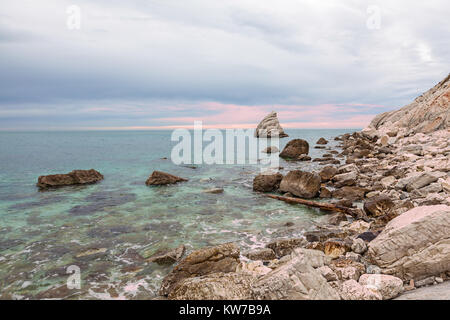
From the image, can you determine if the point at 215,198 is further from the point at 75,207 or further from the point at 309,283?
the point at 309,283

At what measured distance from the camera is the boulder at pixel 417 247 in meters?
6.00

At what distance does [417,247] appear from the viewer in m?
6.34

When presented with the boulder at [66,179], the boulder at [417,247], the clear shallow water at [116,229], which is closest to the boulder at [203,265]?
the clear shallow water at [116,229]

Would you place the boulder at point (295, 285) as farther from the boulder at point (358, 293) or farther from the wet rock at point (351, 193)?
the wet rock at point (351, 193)

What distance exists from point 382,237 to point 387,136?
42.9 m

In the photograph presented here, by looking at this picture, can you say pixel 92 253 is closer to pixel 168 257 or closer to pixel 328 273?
pixel 168 257

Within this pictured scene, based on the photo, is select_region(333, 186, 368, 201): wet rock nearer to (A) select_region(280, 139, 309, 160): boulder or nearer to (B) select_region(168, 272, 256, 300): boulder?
(B) select_region(168, 272, 256, 300): boulder

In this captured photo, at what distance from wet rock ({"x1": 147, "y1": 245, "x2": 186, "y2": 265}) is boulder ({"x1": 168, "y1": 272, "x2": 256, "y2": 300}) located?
3107mm

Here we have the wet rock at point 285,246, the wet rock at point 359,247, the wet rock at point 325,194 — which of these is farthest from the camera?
the wet rock at point 325,194

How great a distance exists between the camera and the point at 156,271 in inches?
336

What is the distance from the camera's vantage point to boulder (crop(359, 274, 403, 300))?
557cm

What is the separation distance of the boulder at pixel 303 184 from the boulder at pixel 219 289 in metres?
12.3

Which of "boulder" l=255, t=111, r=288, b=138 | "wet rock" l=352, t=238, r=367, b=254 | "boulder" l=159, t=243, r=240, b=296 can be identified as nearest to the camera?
"boulder" l=159, t=243, r=240, b=296

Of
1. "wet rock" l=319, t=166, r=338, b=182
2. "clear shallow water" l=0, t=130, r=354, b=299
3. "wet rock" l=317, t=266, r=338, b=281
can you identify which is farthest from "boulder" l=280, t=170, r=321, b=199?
"wet rock" l=317, t=266, r=338, b=281
